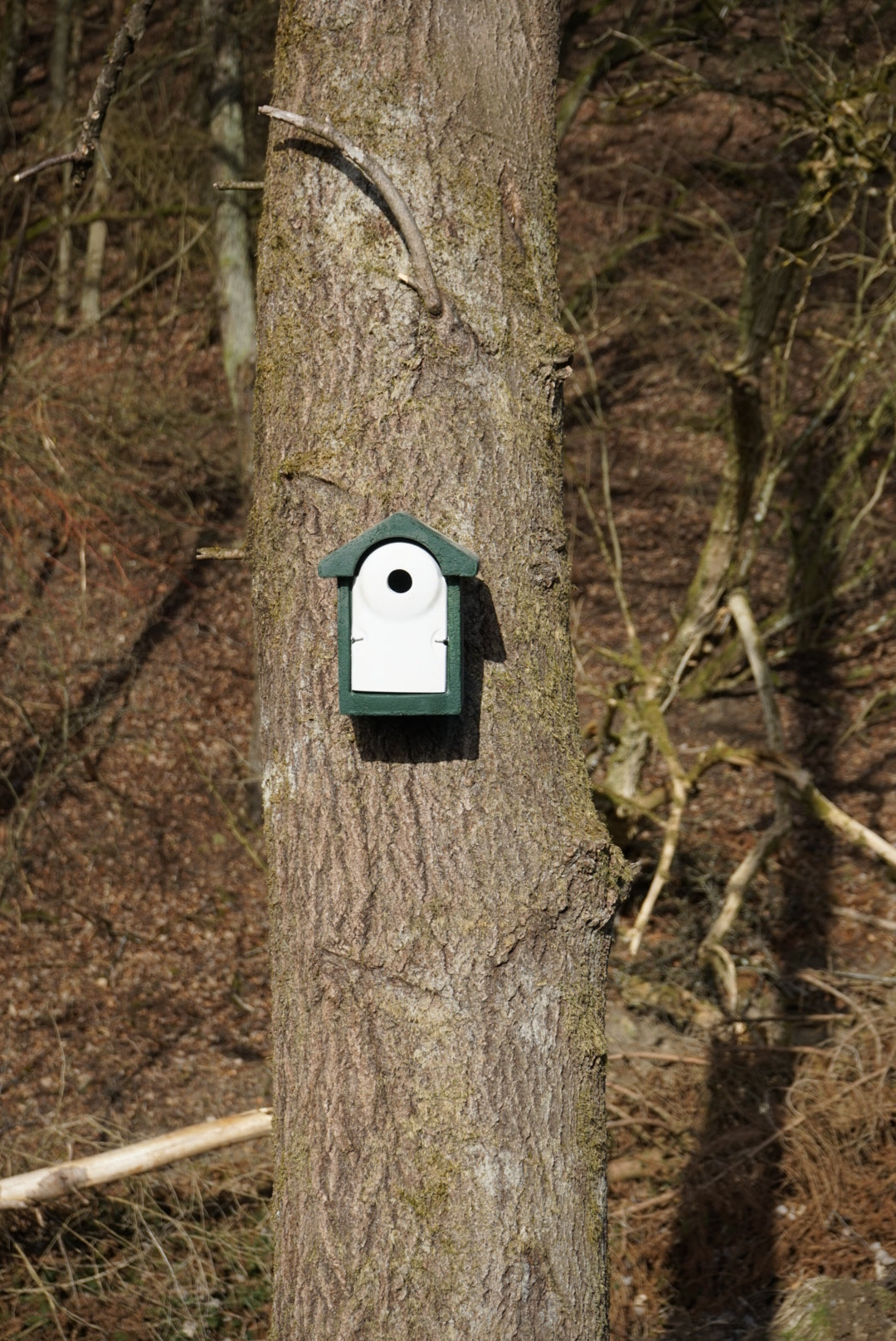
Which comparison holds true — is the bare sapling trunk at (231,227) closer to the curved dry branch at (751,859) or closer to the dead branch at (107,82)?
the curved dry branch at (751,859)

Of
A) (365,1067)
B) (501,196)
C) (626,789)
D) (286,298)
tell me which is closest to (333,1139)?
(365,1067)

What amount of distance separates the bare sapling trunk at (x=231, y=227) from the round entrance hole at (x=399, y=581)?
5071mm

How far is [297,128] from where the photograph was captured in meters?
2.13

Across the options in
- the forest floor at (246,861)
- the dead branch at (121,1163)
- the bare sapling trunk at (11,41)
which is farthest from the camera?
the bare sapling trunk at (11,41)

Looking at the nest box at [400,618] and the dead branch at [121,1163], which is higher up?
the nest box at [400,618]

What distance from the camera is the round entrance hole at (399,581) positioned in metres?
1.95

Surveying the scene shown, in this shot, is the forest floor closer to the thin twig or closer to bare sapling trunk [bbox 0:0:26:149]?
the thin twig

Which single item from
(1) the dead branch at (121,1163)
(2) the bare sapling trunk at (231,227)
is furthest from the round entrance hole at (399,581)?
(2) the bare sapling trunk at (231,227)

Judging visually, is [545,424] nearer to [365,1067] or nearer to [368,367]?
[368,367]

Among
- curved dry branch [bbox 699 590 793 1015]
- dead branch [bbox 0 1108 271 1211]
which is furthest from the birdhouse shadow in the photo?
curved dry branch [bbox 699 590 793 1015]

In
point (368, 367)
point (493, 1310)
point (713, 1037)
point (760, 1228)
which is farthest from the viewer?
point (713, 1037)

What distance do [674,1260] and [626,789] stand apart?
2.79 meters

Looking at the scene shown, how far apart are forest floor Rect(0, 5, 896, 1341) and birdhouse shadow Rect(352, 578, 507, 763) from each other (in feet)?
8.47

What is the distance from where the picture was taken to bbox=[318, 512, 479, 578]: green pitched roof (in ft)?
6.22
